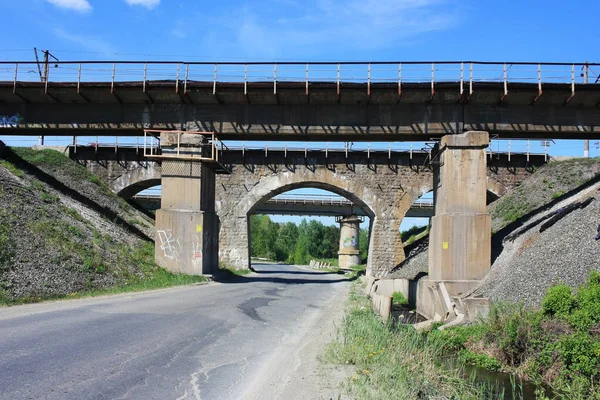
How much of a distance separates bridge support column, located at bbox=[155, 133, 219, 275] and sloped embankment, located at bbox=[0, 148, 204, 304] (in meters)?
1.03

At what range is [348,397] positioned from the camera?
6.18 meters

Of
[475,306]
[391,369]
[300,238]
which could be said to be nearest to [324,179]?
[475,306]

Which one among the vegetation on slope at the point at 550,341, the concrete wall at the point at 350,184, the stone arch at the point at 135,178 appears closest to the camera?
the vegetation on slope at the point at 550,341

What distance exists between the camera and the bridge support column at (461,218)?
18.7 m

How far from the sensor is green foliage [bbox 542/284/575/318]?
10.6m

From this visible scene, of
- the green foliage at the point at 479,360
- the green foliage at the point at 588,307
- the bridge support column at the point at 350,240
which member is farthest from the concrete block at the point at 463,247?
the bridge support column at the point at 350,240

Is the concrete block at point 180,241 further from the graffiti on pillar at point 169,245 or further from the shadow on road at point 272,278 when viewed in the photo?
the shadow on road at point 272,278

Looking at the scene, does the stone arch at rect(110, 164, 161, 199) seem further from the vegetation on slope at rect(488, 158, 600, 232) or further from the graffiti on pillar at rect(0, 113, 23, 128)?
the vegetation on slope at rect(488, 158, 600, 232)

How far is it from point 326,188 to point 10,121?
2032 cm

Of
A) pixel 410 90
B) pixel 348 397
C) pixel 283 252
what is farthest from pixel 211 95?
pixel 283 252

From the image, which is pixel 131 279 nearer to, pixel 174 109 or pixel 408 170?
pixel 174 109

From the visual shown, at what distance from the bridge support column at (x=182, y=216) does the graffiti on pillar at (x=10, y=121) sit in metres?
6.33

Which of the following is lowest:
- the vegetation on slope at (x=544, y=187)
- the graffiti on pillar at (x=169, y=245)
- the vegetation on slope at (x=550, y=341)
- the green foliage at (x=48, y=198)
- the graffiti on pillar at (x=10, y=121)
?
the vegetation on slope at (x=550, y=341)

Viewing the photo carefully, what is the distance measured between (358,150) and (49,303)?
25.5 meters
